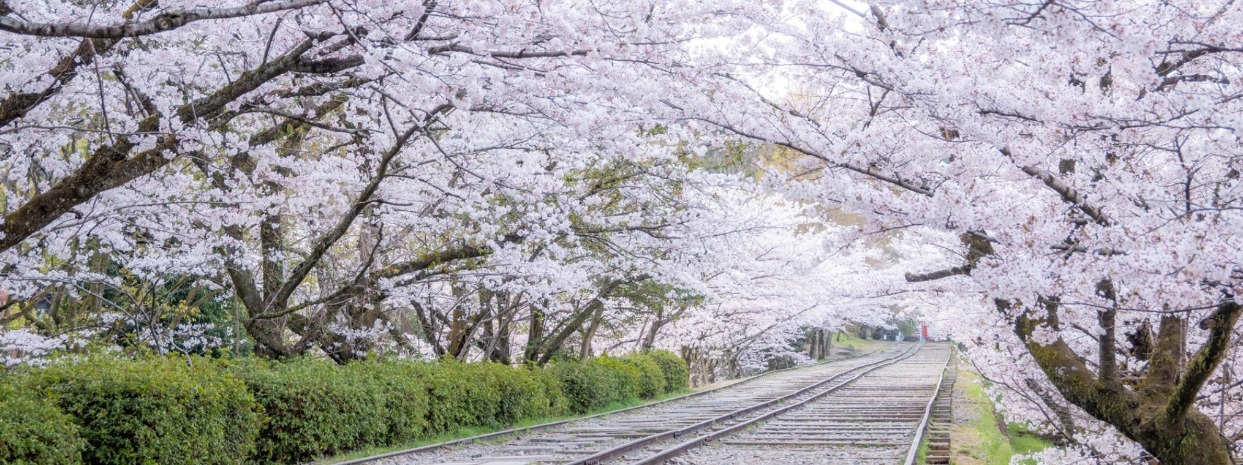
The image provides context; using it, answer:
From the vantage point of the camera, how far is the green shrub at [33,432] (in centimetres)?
706

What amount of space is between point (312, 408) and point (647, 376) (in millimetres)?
13215

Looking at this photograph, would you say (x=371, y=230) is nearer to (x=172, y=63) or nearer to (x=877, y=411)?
(x=172, y=63)

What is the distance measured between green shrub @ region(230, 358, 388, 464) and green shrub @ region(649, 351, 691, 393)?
13.6 meters

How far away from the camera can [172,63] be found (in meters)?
9.12

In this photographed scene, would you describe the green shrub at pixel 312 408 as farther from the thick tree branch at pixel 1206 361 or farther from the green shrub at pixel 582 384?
the thick tree branch at pixel 1206 361

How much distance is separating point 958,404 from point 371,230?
13.5 metres

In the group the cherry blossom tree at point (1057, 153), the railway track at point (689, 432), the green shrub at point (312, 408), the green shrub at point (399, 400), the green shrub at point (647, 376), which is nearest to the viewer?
the cherry blossom tree at point (1057, 153)

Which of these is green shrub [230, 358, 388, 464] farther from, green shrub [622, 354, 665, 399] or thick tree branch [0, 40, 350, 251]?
green shrub [622, 354, 665, 399]

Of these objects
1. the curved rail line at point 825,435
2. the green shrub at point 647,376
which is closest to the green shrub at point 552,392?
the curved rail line at point 825,435

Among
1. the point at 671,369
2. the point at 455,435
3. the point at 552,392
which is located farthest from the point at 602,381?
the point at 671,369

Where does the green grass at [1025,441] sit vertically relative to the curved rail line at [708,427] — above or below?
below

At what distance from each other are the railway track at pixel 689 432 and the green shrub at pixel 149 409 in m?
1.94

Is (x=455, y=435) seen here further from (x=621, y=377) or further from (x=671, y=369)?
(x=671, y=369)

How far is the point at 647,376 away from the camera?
2398cm
